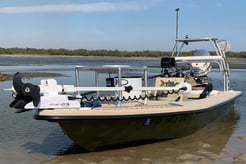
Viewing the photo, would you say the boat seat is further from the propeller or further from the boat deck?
the propeller

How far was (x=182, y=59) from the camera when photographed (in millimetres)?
11672

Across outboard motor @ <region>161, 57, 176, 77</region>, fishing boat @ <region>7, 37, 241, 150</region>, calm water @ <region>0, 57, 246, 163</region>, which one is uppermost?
outboard motor @ <region>161, 57, 176, 77</region>

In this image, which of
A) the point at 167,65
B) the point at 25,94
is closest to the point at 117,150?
the point at 25,94

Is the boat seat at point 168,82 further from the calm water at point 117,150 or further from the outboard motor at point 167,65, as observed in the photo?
the calm water at point 117,150

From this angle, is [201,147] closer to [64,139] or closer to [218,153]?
[218,153]

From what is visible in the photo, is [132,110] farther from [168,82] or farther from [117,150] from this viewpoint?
[168,82]

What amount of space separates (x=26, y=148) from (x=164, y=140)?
2902 millimetres

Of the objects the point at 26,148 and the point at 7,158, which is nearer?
the point at 7,158

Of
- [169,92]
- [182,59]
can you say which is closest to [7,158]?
[169,92]

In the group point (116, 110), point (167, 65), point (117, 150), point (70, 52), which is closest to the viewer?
point (116, 110)

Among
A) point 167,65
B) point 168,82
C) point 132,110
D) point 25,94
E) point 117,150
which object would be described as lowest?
point 117,150

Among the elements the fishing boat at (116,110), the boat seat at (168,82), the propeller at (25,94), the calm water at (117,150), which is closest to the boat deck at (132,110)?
the fishing boat at (116,110)

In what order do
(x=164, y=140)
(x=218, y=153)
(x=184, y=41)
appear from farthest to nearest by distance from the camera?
1. (x=184, y=41)
2. (x=164, y=140)
3. (x=218, y=153)

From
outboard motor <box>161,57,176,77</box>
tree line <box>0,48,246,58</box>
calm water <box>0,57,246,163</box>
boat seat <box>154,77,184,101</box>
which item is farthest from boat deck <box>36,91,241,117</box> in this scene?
tree line <box>0,48,246,58</box>
